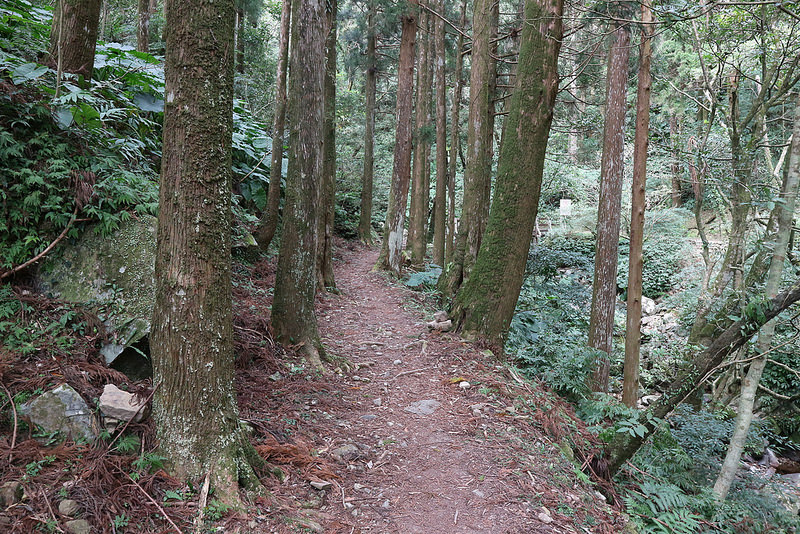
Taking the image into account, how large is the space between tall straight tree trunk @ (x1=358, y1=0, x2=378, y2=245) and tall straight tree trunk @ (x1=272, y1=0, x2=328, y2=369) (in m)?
10.1

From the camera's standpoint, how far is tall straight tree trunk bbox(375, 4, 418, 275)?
42.1 ft

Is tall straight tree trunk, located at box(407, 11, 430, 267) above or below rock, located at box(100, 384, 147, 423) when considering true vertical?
above

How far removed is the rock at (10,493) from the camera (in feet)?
7.97

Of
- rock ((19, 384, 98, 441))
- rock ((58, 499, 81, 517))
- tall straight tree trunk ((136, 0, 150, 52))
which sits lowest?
rock ((58, 499, 81, 517))

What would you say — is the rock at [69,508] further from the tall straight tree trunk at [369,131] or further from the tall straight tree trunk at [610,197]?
the tall straight tree trunk at [369,131]

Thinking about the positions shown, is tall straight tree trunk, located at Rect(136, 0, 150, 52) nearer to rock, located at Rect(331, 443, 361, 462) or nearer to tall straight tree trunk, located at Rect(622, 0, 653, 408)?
tall straight tree trunk, located at Rect(622, 0, 653, 408)

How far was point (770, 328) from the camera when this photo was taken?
16.3ft

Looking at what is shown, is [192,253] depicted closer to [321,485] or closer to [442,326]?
[321,485]

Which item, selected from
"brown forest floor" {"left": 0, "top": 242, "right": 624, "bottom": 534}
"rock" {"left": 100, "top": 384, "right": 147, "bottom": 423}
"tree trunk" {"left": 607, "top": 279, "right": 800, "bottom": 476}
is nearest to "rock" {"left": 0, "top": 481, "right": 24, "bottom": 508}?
"brown forest floor" {"left": 0, "top": 242, "right": 624, "bottom": 534}

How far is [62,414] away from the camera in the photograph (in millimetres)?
2977

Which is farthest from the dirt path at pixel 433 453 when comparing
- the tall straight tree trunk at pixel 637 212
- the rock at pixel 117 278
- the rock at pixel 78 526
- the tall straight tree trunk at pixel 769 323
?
the tall straight tree trunk at pixel 637 212

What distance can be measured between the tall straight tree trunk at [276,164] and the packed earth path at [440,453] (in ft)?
11.4

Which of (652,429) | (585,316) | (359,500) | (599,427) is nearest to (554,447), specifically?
(599,427)

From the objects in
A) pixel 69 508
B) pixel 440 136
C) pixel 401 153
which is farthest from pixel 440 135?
pixel 69 508
